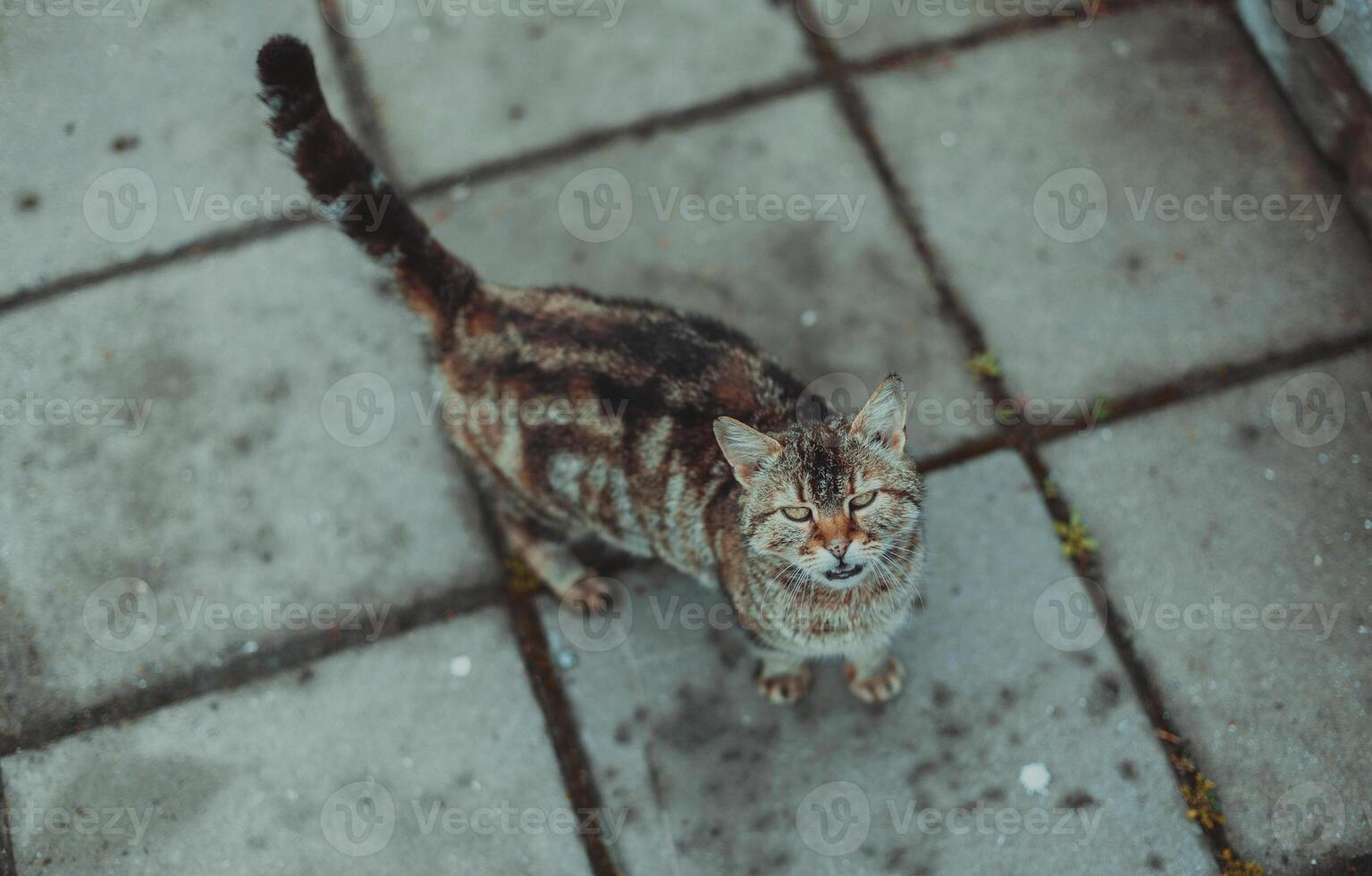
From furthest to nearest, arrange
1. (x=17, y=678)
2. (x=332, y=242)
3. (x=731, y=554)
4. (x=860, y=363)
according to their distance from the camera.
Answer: (x=332, y=242) < (x=860, y=363) < (x=17, y=678) < (x=731, y=554)

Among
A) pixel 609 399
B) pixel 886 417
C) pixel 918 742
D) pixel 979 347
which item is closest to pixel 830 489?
pixel 886 417

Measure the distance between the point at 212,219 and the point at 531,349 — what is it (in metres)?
2.20

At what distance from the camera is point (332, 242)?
4273mm

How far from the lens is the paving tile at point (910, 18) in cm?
456

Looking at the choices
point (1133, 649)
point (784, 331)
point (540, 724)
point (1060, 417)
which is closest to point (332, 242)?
point (784, 331)

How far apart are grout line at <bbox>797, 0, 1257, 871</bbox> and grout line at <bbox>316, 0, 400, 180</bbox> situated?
202 cm

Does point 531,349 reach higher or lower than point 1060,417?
higher

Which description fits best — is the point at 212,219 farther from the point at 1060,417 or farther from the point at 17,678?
the point at 1060,417
